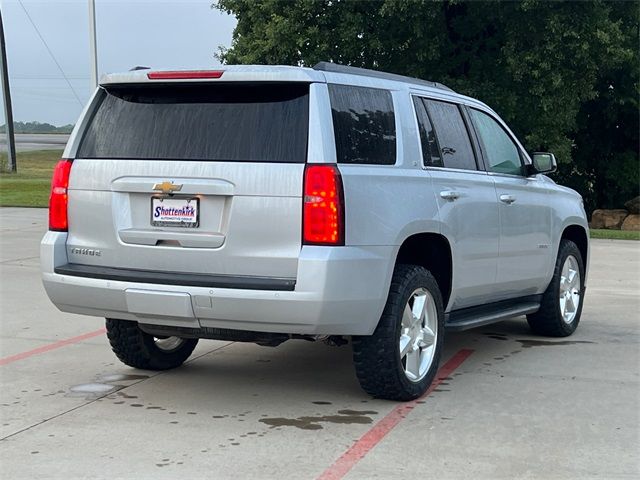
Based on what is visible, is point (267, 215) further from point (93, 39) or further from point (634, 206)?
point (634, 206)

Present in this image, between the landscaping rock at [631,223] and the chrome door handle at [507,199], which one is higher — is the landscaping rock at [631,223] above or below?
below

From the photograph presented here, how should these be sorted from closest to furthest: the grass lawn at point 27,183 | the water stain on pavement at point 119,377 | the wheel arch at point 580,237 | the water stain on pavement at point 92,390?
the water stain on pavement at point 92,390, the water stain on pavement at point 119,377, the wheel arch at point 580,237, the grass lawn at point 27,183

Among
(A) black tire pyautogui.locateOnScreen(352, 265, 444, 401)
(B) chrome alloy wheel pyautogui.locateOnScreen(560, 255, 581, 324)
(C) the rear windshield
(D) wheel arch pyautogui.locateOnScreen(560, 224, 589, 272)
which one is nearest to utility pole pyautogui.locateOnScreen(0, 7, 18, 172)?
(D) wheel arch pyautogui.locateOnScreen(560, 224, 589, 272)

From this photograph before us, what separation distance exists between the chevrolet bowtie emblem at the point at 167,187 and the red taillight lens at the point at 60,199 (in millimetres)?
706

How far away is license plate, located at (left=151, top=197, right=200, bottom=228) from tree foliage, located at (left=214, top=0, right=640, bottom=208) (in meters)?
16.8

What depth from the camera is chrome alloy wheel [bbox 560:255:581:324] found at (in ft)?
26.1

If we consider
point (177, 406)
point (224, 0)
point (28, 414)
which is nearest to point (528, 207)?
point (177, 406)

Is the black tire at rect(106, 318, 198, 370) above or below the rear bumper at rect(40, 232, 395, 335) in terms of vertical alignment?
below

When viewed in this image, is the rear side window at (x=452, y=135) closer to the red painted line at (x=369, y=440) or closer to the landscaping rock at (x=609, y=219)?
the red painted line at (x=369, y=440)

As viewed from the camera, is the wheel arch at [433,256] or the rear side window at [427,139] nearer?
the wheel arch at [433,256]

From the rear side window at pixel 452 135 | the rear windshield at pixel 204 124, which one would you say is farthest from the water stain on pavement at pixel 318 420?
the rear side window at pixel 452 135

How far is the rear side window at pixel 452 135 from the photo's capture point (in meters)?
6.32

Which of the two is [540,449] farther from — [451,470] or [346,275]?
[346,275]

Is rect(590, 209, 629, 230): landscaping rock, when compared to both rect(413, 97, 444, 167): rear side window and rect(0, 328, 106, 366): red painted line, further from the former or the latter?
rect(413, 97, 444, 167): rear side window
